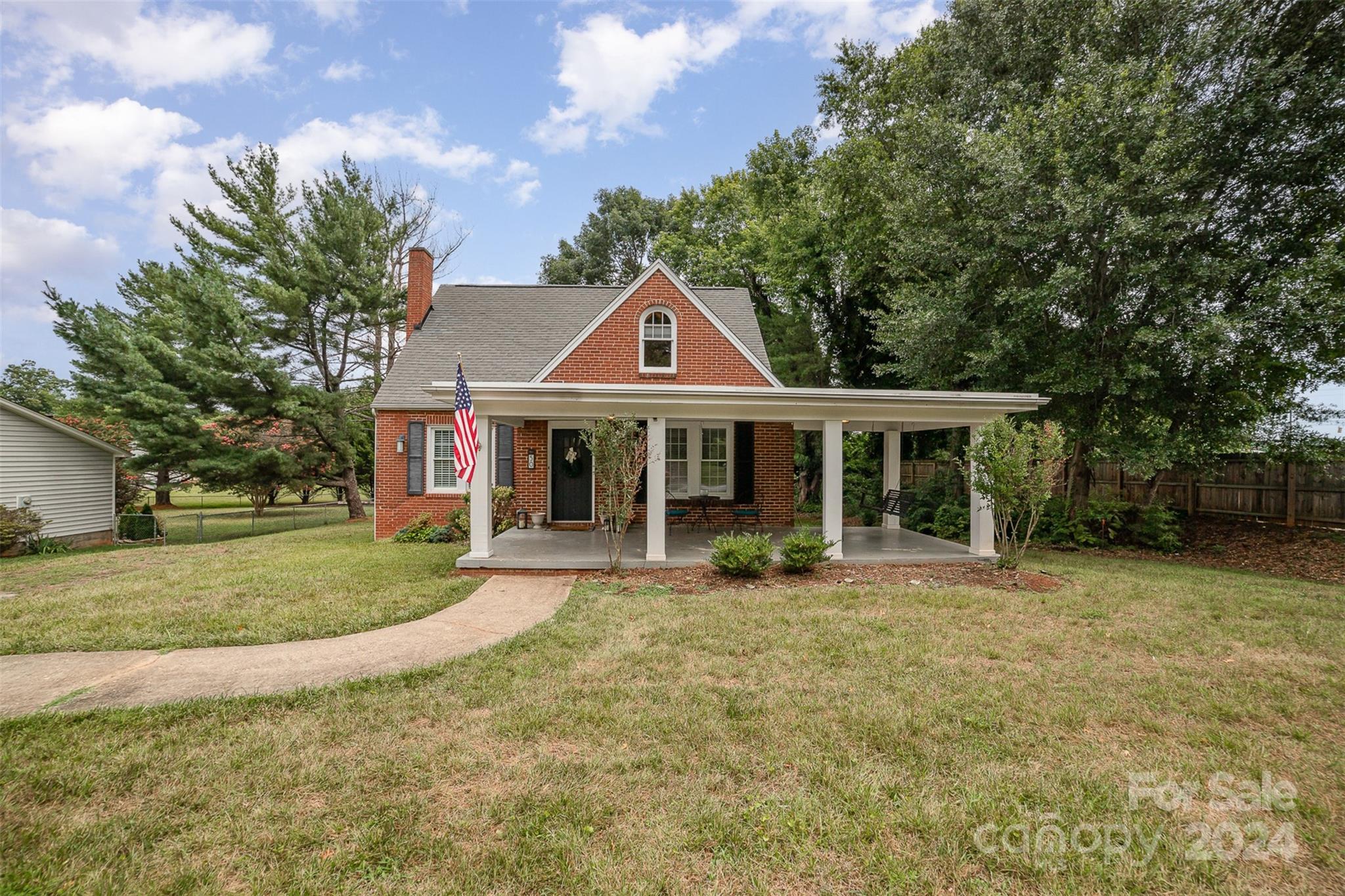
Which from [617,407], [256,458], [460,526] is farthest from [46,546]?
[617,407]

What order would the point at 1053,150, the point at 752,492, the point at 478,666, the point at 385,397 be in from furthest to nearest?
the point at 385,397 → the point at 752,492 → the point at 1053,150 → the point at 478,666

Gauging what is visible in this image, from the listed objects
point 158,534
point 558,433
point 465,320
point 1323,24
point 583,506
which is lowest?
point 158,534

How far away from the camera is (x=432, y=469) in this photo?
13.6m

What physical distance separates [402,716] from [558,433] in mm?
9006

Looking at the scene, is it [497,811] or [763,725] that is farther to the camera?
[763,725]

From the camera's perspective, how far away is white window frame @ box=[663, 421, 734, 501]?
12.1 m

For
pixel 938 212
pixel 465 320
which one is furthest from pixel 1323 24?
pixel 465 320

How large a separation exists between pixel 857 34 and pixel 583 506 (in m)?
17.5

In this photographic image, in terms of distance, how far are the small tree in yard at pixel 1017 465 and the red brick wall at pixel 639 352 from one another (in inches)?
204

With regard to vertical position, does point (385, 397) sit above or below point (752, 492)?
above

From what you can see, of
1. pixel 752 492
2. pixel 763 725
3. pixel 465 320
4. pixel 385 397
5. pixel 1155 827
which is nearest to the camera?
pixel 1155 827

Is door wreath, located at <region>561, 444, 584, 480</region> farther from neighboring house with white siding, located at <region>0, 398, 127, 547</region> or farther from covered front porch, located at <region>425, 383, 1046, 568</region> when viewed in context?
neighboring house with white siding, located at <region>0, 398, 127, 547</region>

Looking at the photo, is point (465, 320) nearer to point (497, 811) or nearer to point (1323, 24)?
point (497, 811)

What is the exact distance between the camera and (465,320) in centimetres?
1516
